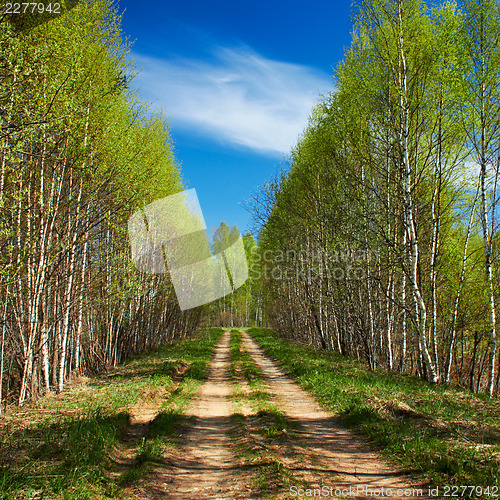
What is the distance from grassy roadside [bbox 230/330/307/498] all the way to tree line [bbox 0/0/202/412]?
4.08 meters

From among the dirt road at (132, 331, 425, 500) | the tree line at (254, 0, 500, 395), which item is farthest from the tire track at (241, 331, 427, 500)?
the tree line at (254, 0, 500, 395)

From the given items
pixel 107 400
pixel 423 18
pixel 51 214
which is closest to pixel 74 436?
pixel 107 400

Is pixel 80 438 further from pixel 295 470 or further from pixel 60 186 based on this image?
pixel 60 186

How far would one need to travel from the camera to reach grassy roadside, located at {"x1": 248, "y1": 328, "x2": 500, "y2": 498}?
13.1 feet

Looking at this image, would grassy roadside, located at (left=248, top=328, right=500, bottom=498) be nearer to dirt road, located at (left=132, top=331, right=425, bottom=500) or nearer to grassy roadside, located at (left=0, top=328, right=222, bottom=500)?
dirt road, located at (left=132, top=331, right=425, bottom=500)

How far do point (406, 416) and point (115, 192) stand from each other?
7.78 meters

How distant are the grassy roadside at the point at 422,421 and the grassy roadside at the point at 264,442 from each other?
1148 mm

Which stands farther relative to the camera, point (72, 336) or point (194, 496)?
point (72, 336)

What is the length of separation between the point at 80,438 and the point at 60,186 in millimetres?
5134

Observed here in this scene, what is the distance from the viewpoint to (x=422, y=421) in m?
5.55

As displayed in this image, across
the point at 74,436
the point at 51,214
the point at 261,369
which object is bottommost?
the point at 261,369

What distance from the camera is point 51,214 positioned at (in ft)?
25.4

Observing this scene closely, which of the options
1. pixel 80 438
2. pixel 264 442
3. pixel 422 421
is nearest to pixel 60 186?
pixel 80 438

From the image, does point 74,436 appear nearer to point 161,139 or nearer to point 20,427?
point 20,427
